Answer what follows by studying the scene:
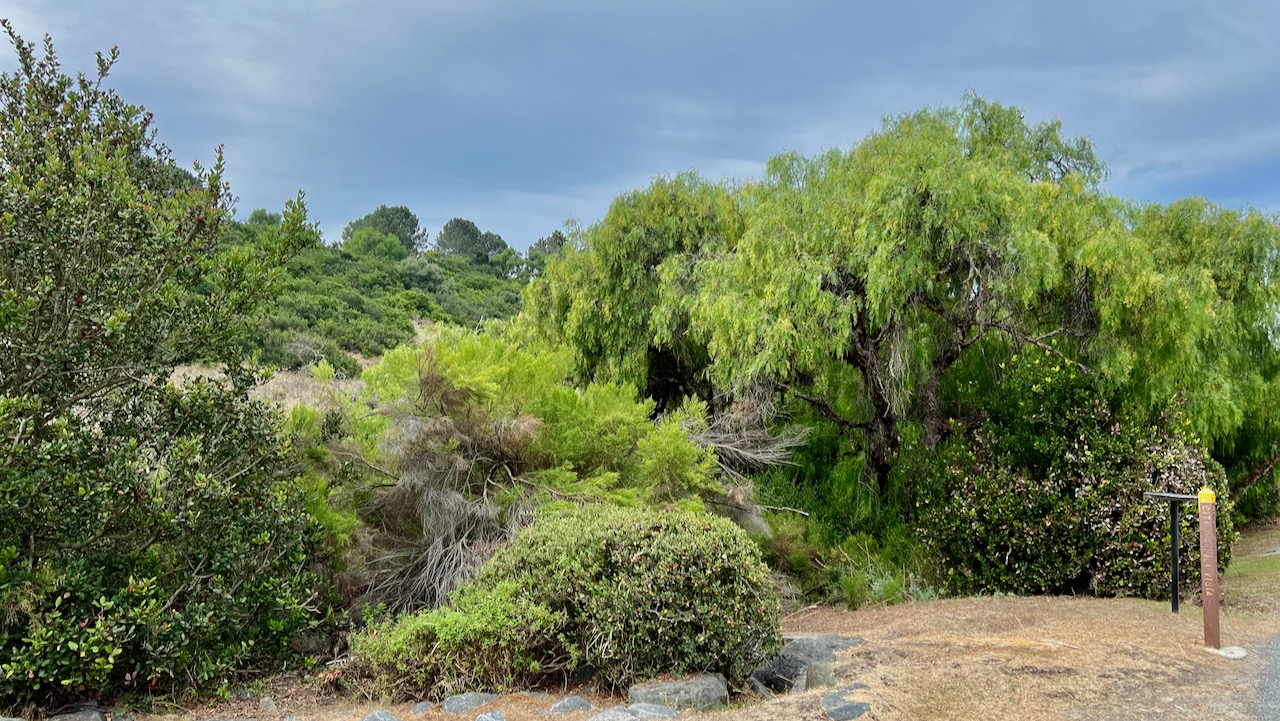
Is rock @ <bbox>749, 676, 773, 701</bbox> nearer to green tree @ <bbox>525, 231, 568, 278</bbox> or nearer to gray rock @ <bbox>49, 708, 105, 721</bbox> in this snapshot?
gray rock @ <bbox>49, 708, 105, 721</bbox>

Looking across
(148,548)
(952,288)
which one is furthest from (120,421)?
(952,288)

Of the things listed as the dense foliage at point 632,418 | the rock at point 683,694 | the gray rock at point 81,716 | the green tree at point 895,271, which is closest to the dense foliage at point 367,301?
the dense foliage at point 632,418

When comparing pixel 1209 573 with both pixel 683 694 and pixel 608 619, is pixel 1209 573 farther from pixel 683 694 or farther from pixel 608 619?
pixel 608 619

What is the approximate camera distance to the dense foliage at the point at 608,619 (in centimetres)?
561

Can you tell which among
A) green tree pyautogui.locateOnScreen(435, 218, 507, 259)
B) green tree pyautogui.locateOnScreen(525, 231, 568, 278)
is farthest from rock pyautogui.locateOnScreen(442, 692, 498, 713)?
green tree pyautogui.locateOnScreen(435, 218, 507, 259)

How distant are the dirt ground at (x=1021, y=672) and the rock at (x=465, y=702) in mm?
70

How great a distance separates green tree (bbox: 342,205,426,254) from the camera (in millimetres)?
56469

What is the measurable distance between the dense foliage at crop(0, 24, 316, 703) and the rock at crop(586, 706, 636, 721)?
3.01 m

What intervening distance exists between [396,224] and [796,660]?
179 feet

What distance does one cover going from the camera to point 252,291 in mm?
6203

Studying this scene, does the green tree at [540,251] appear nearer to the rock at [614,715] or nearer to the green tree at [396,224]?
the green tree at [396,224]

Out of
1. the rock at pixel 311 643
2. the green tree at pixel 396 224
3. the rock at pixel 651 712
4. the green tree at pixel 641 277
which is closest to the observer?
the rock at pixel 651 712

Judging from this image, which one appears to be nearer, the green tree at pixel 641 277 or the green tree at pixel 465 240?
the green tree at pixel 641 277

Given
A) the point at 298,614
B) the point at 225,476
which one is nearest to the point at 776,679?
the point at 298,614
